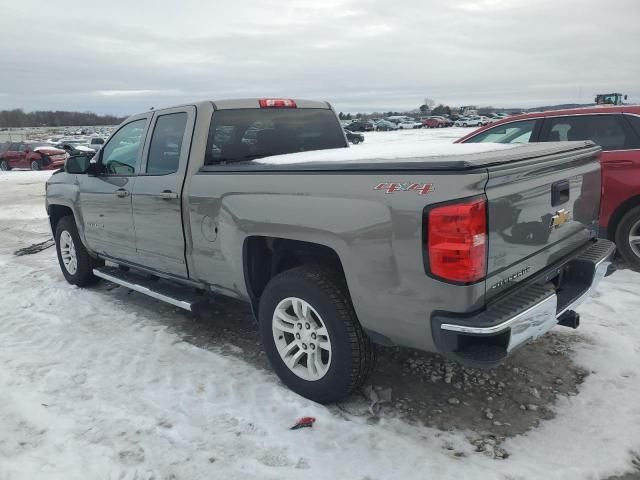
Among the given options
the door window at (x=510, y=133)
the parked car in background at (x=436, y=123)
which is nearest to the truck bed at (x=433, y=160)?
A: the door window at (x=510, y=133)

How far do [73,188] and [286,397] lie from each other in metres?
3.60

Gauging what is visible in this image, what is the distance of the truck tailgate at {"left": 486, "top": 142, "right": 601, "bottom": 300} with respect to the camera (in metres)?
2.65

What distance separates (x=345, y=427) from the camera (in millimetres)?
3102

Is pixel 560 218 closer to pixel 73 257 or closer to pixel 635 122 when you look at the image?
pixel 635 122

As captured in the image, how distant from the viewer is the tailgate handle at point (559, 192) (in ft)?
10.1

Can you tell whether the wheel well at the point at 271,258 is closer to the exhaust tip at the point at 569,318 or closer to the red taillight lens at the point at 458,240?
the red taillight lens at the point at 458,240

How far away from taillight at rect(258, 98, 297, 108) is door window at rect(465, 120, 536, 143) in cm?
298

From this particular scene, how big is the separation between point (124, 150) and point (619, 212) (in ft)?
16.9

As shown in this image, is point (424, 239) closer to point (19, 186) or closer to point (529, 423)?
point (529, 423)

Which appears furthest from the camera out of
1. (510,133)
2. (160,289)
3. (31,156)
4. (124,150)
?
(31,156)

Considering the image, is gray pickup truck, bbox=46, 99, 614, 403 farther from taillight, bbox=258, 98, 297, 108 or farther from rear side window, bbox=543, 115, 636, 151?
rear side window, bbox=543, 115, 636, 151

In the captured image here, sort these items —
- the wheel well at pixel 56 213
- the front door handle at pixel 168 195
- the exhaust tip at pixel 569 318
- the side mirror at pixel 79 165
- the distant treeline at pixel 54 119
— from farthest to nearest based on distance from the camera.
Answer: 1. the distant treeline at pixel 54 119
2. the wheel well at pixel 56 213
3. the side mirror at pixel 79 165
4. the front door handle at pixel 168 195
5. the exhaust tip at pixel 569 318

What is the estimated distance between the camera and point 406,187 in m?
2.65

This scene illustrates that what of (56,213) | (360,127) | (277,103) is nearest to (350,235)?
(277,103)
